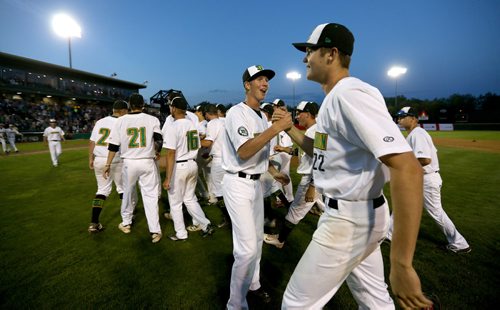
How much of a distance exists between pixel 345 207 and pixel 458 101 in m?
80.2

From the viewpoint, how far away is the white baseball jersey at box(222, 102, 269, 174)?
2.69 metres

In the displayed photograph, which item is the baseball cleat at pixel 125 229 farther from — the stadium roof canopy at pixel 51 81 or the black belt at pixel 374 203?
the stadium roof canopy at pixel 51 81

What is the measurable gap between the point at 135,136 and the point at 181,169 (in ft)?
3.25

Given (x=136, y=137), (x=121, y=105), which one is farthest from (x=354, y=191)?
(x=121, y=105)

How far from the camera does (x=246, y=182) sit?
9.41 ft

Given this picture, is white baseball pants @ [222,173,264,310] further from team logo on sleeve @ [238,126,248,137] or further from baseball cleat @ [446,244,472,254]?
baseball cleat @ [446,244,472,254]

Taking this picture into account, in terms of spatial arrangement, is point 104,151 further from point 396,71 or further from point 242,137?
point 396,71

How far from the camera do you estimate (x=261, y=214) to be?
2.96m

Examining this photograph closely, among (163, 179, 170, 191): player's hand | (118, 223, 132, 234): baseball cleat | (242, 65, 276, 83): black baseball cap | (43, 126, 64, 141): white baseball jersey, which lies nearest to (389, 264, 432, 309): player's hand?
(242, 65, 276, 83): black baseball cap

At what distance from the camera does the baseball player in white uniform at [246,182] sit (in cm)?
267

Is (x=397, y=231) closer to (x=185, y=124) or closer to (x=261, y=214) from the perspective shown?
(x=261, y=214)

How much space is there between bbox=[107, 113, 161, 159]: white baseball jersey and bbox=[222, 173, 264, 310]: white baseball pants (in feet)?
7.98

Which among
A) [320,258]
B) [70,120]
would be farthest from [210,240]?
[70,120]

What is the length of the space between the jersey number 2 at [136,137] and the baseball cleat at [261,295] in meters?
3.08
